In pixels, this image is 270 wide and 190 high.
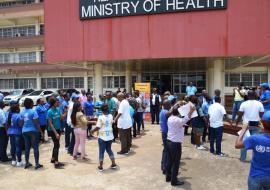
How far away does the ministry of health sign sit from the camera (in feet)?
49.5

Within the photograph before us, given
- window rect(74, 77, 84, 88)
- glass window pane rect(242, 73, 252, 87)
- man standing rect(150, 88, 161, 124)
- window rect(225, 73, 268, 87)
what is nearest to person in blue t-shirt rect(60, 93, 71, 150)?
man standing rect(150, 88, 161, 124)

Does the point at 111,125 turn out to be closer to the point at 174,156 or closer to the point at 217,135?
the point at 174,156

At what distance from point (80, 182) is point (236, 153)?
4930mm

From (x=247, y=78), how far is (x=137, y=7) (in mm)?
15426

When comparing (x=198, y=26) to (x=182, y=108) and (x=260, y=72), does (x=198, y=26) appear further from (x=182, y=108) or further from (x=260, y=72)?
(x=260, y=72)

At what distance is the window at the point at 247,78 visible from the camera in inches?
1059

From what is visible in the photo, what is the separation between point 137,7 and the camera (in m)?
15.9

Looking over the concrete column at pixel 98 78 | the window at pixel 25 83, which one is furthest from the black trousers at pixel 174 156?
the window at pixel 25 83

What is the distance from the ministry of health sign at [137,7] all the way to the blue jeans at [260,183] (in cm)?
1259

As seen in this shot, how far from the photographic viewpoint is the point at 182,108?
821 cm

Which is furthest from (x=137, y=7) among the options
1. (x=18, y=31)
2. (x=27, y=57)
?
(x=18, y=31)

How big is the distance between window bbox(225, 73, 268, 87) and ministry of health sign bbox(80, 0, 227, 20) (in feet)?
45.5

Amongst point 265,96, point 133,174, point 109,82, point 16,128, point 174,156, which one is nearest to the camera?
point 174,156

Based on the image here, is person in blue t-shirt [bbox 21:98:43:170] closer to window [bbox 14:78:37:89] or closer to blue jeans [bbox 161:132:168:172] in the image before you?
blue jeans [bbox 161:132:168:172]
